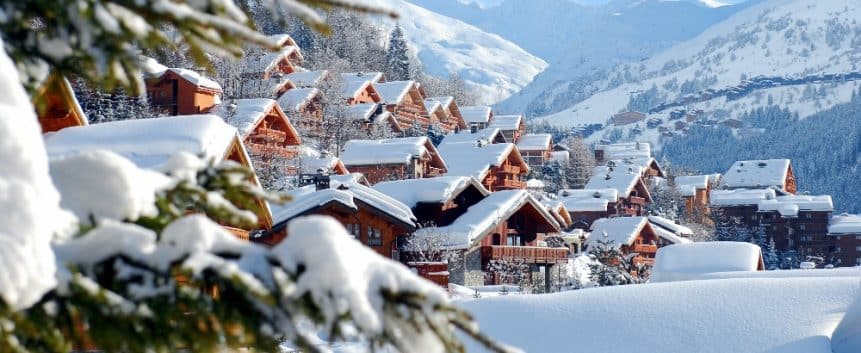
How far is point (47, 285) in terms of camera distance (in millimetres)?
2549

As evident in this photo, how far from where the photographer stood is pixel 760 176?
120m

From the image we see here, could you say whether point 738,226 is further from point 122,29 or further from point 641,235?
point 122,29

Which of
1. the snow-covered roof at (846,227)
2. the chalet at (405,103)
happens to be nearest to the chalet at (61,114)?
the chalet at (405,103)

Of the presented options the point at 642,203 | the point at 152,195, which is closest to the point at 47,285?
the point at 152,195

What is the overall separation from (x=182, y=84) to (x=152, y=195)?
45272 mm

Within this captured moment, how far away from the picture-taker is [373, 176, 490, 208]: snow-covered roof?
40812mm

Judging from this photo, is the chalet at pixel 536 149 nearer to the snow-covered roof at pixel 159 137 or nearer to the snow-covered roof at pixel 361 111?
the snow-covered roof at pixel 361 111

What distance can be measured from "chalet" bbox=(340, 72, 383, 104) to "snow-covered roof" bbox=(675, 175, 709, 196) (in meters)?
30.0

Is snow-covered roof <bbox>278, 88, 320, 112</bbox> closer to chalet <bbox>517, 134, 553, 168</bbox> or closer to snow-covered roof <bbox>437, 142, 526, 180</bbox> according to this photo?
snow-covered roof <bbox>437, 142, 526, 180</bbox>

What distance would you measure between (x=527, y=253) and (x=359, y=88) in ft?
100

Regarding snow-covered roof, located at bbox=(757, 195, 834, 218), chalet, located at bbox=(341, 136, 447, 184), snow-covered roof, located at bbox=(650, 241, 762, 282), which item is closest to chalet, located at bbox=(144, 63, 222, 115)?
chalet, located at bbox=(341, 136, 447, 184)

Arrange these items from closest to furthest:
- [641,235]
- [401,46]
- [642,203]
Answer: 1. [641,235]
2. [642,203]
3. [401,46]

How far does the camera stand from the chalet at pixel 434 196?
4091 centimetres

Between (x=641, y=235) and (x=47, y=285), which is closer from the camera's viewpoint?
(x=47, y=285)
